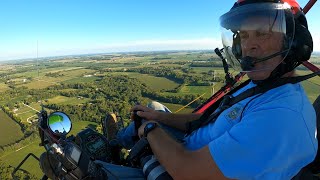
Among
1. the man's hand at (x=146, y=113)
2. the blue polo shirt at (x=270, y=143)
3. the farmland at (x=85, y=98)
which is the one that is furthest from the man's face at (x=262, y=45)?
the farmland at (x=85, y=98)

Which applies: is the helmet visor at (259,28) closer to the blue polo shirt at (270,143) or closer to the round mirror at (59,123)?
the blue polo shirt at (270,143)

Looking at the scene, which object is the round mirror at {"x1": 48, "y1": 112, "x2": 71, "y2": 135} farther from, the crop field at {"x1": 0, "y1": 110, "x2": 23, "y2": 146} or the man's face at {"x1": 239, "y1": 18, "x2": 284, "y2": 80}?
the crop field at {"x1": 0, "y1": 110, "x2": 23, "y2": 146}

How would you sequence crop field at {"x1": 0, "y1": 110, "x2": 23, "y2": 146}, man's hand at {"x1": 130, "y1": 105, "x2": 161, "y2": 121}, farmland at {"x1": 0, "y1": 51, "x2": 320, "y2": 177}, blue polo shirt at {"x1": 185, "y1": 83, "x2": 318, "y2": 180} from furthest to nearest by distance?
crop field at {"x1": 0, "y1": 110, "x2": 23, "y2": 146}
farmland at {"x1": 0, "y1": 51, "x2": 320, "y2": 177}
man's hand at {"x1": 130, "y1": 105, "x2": 161, "y2": 121}
blue polo shirt at {"x1": 185, "y1": 83, "x2": 318, "y2": 180}

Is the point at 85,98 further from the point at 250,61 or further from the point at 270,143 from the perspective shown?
the point at 270,143

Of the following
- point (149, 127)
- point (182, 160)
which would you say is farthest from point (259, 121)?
point (149, 127)

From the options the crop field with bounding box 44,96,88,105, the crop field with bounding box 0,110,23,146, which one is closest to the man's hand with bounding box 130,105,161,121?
the crop field with bounding box 0,110,23,146

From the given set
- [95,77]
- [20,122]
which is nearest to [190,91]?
[20,122]

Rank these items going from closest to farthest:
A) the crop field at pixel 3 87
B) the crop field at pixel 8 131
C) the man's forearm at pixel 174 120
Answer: the man's forearm at pixel 174 120 < the crop field at pixel 8 131 < the crop field at pixel 3 87
